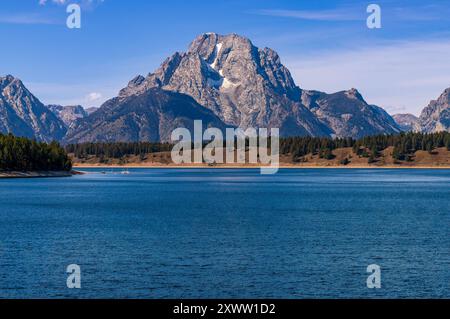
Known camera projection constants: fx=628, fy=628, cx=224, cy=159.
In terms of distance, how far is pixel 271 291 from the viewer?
178ft

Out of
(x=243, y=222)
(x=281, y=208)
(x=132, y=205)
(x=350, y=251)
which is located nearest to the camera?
(x=350, y=251)

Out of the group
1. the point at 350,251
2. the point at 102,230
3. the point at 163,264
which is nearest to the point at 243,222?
the point at 102,230

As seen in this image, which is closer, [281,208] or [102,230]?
[102,230]

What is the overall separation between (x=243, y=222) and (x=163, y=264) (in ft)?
136

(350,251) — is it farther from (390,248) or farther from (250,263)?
(250,263)

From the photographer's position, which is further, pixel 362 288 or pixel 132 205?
pixel 132 205

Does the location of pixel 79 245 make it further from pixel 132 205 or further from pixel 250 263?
pixel 132 205

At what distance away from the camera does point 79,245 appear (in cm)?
7869

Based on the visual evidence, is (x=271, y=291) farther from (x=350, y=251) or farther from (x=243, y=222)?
(x=243, y=222)
